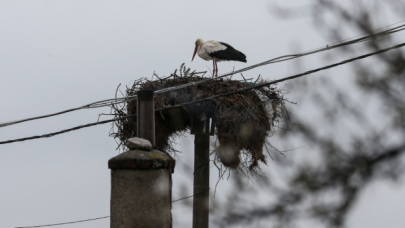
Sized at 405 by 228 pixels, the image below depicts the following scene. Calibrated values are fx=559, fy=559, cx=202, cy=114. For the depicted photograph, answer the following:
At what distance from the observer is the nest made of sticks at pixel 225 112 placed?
7.29 metres

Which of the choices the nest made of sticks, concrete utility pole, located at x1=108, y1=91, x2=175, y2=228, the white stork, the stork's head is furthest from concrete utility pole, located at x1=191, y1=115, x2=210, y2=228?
concrete utility pole, located at x1=108, y1=91, x2=175, y2=228

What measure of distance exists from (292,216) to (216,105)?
534 centimetres

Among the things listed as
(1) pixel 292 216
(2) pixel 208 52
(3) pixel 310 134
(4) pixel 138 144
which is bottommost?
(1) pixel 292 216

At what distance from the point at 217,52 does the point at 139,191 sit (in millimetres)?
5749

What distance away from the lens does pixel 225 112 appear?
724 centimetres

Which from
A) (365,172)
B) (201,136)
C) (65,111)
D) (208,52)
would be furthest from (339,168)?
(208,52)

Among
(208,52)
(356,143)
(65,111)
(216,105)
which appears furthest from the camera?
(208,52)

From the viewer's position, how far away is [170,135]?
26.6ft

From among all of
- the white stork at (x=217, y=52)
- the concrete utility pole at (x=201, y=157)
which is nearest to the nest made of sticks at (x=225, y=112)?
the concrete utility pole at (x=201, y=157)

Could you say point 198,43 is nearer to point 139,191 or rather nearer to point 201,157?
point 201,157

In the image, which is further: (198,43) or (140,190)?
(198,43)

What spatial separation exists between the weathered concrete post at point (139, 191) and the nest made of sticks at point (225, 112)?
2901 millimetres

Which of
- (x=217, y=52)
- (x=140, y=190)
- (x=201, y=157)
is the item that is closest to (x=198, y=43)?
(x=217, y=52)

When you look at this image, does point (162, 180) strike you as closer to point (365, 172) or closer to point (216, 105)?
point (365, 172)
